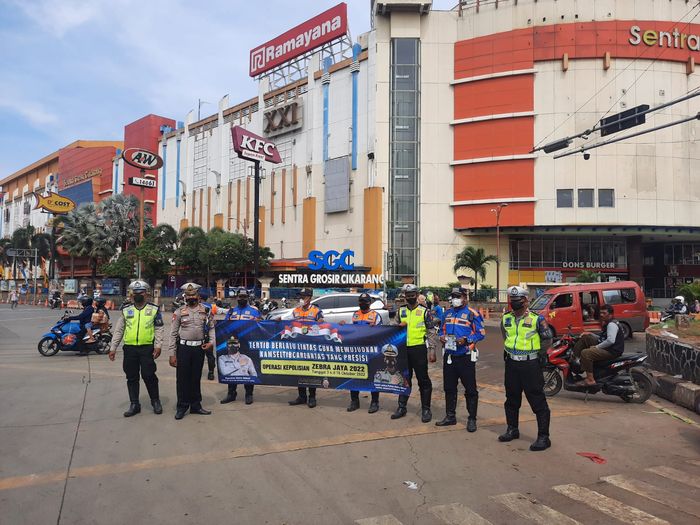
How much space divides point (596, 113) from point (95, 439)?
46936 millimetres

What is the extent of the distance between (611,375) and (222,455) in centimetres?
607

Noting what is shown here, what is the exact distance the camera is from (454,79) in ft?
152

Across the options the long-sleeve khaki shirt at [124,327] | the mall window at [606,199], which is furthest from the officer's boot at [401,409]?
the mall window at [606,199]

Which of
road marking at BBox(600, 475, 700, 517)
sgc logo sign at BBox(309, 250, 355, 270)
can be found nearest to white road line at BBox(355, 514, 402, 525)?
road marking at BBox(600, 475, 700, 517)

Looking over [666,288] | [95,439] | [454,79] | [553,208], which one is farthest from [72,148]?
[95,439]

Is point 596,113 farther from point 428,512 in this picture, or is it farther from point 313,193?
point 428,512

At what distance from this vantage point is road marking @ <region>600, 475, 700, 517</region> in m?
4.16

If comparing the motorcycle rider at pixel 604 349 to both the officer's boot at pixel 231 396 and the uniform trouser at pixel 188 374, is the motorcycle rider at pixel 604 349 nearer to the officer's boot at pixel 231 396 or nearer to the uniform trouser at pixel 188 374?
the officer's boot at pixel 231 396

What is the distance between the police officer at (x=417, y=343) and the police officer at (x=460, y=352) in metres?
0.36

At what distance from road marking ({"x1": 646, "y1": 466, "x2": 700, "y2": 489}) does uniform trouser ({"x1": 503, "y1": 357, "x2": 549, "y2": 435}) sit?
1107 mm

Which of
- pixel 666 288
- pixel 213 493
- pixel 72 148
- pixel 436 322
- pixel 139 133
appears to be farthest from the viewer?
pixel 72 148

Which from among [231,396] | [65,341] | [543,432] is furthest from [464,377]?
[65,341]

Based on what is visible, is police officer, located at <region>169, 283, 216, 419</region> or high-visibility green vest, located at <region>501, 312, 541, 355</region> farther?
police officer, located at <region>169, 283, 216, 419</region>

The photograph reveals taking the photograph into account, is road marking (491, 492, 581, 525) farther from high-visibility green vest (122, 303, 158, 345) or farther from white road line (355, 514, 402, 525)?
high-visibility green vest (122, 303, 158, 345)
